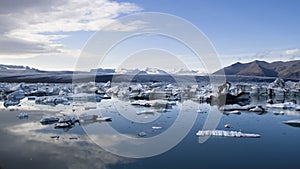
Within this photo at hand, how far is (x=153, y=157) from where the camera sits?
226 inches

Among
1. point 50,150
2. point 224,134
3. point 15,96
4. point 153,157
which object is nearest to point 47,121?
point 50,150

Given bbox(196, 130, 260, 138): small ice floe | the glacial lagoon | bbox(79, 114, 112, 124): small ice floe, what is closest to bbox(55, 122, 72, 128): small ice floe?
the glacial lagoon

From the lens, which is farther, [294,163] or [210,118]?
[210,118]

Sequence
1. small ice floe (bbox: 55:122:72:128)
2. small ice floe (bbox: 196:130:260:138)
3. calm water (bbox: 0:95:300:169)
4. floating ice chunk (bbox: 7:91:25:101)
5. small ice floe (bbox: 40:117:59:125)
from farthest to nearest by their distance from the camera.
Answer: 1. floating ice chunk (bbox: 7:91:25:101)
2. small ice floe (bbox: 40:117:59:125)
3. small ice floe (bbox: 55:122:72:128)
4. small ice floe (bbox: 196:130:260:138)
5. calm water (bbox: 0:95:300:169)

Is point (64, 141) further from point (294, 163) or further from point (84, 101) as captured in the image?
point (84, 101)

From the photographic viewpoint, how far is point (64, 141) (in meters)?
6.73

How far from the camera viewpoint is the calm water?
5.35m

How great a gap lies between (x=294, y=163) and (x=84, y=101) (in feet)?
35.4

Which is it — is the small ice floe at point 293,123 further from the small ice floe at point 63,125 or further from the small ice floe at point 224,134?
the small ice floe at point 63,125

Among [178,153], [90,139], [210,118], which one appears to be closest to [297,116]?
[210,118]

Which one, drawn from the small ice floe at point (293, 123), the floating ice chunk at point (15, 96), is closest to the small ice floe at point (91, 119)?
the small ice floe at point (293, 123)

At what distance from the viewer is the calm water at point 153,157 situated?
535 cm

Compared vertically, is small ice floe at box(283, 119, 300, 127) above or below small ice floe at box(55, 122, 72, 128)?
below

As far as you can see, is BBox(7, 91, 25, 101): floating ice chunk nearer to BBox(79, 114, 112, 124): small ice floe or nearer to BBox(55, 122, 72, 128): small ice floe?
BBox(79, 114, 112, 124): small ice floe
